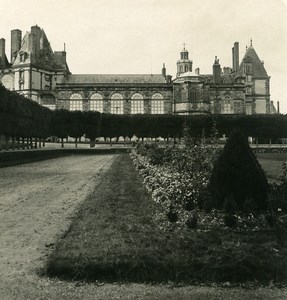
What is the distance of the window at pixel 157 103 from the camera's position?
6800cm

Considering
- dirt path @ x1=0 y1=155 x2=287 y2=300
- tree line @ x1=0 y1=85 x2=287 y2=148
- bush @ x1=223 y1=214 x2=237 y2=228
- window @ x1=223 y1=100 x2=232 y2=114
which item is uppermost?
window @ x1=223 y1=100 x2=232 y2=114

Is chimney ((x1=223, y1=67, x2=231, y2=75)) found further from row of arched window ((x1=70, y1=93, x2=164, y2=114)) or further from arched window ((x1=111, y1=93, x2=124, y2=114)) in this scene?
arched window ((x1=111, y1=93, x2=124, y2=114))

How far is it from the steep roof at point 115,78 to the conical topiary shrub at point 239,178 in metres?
65.2

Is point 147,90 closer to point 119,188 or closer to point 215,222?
point 119,188

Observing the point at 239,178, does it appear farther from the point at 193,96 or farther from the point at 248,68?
the point at 248,68

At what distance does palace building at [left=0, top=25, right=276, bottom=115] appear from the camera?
216 ft

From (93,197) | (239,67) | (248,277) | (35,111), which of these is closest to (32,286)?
(248,277)

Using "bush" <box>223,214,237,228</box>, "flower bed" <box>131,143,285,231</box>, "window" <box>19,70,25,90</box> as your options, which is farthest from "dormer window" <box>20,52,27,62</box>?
"bush" <box>223,214,237,228</box>

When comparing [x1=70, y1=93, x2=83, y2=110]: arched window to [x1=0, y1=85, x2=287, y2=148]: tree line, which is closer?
[x1=0, y1=85, x2=287, y2=148]: tree line

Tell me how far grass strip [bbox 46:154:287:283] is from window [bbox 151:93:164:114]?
62.0 metres

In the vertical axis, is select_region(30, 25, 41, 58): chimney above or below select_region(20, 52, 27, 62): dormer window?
above

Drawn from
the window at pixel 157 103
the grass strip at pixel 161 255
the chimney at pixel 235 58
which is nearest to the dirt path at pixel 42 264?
the grass strip at pixel 161 255

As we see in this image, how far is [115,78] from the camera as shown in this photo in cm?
7194

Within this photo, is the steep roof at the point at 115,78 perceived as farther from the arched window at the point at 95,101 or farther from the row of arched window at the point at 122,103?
the arched window at the point at 95,101
